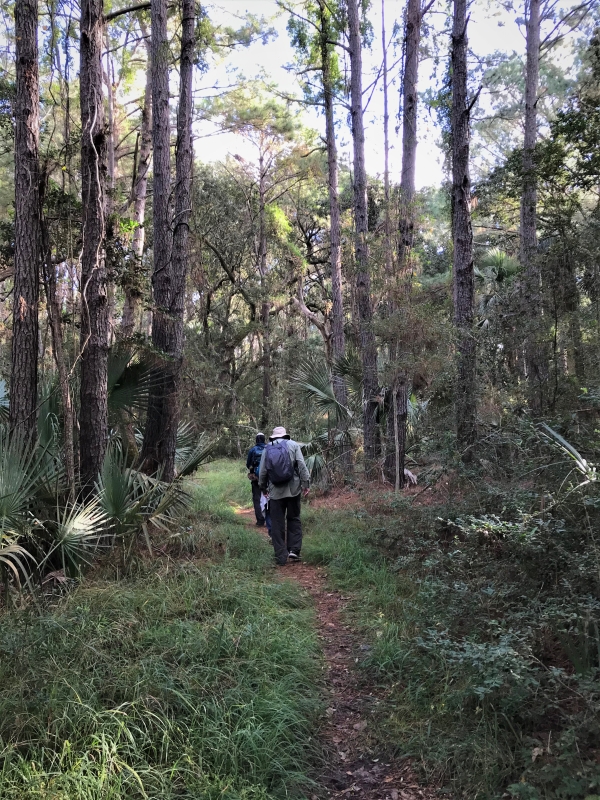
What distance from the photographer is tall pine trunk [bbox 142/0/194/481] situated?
8039 mm

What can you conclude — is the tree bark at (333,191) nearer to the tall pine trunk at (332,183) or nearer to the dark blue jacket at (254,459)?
the tall pine trunk at (332,183)

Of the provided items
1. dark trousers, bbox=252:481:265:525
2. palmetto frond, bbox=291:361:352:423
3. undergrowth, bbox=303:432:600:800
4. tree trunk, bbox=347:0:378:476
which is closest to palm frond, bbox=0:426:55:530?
undergrowth, bbox=303:432:600:800

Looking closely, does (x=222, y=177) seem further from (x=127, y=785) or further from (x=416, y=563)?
(x=127, y=785)

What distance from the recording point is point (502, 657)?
2969 mm

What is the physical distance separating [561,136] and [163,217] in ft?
20.3

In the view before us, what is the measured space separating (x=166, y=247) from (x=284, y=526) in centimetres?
464

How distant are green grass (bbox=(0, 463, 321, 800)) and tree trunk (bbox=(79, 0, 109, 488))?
201 centimetres

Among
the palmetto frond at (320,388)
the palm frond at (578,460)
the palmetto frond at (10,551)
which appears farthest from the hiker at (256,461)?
the palm frond at (578,460)

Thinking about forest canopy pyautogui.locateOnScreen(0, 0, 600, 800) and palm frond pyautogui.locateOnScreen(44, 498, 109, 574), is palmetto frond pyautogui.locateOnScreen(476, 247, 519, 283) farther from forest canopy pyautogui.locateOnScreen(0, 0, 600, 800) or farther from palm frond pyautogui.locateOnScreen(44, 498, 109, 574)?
palm frond pyautogui.locateOnScreen(44, 498, 109, 574)

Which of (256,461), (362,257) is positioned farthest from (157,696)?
(362,257)

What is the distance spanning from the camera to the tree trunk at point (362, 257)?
11367 millimetres

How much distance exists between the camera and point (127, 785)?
2588mm

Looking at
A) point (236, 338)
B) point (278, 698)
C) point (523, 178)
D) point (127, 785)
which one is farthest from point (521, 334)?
point (236, 338)

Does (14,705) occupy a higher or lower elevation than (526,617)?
lower
